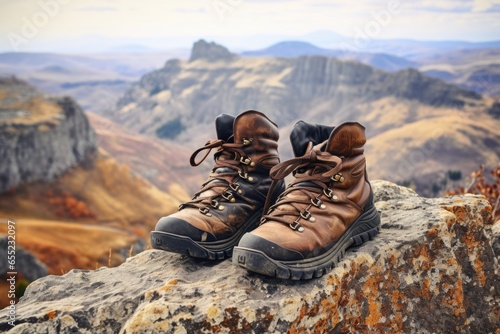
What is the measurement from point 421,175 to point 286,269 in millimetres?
85488

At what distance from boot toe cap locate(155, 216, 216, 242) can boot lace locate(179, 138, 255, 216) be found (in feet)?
0.74

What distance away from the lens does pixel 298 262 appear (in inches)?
116

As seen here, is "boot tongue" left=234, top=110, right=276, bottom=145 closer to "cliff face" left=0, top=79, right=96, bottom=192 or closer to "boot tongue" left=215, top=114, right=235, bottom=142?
"boot tongue" left=215, top=114, right=235, bottom=142

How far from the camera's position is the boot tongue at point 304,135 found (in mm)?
3506

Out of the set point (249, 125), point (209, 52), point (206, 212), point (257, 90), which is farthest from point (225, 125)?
point (209, 52)

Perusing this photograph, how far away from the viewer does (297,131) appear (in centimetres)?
351

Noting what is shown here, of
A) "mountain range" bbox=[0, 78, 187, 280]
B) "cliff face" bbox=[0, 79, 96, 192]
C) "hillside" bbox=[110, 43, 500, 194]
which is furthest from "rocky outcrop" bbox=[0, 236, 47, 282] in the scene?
"hillside" bbox=[110, 43, 500, 194]

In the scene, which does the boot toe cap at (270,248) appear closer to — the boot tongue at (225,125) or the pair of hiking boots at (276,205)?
the pair of hiking boots at (276,205)

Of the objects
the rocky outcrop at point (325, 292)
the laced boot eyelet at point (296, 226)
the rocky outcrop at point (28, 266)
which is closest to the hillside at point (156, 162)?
the rocky outcrop at point (28, 266)

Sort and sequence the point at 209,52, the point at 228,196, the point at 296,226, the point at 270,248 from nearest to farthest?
the point at 270,248 < the point at 296,226 < the point at 228,196 < the point at 209,52

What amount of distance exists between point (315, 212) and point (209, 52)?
162 metres

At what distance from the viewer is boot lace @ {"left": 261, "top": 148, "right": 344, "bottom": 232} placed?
3.18 m

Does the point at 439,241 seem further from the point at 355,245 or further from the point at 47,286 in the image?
the point at 47,286

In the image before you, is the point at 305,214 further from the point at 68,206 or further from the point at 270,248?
the point at 68,206
